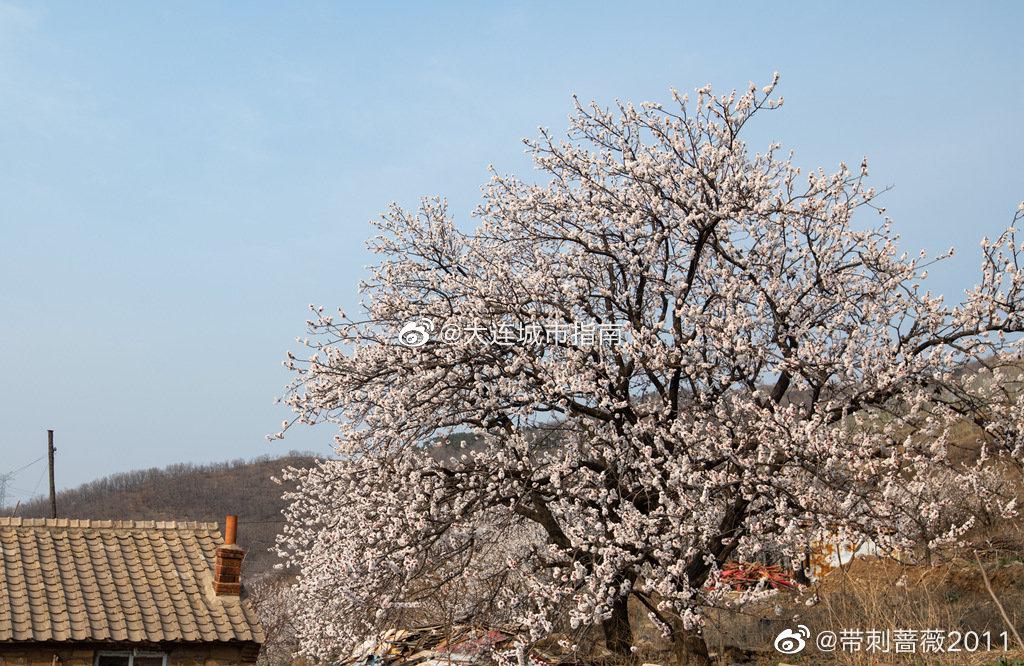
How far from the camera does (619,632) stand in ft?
44.2

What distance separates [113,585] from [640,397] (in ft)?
29.2

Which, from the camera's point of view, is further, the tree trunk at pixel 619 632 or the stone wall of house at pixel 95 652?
the stone wall of house at pixel 95 652

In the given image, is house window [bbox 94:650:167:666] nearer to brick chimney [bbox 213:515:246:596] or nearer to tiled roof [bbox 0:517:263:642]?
tiled roof [bbox 0:517:263:642]

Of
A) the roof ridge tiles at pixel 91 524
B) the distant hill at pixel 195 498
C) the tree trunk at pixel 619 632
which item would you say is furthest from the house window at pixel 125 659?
the distant hill at pixel 195 498

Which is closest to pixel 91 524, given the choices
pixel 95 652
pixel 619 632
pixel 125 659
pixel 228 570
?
pixel 228 570

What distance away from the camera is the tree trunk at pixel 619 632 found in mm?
13273

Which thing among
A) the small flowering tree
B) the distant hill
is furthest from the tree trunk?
the distant hill

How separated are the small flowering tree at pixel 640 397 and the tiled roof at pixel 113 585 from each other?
7.60ft

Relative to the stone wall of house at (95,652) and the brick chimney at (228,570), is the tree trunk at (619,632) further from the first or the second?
the brick chimney at (228,570)

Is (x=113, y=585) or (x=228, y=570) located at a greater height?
(x=228, y=570)

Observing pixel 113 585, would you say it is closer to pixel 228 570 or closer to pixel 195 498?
pixel 228 570

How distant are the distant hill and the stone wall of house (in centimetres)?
4248

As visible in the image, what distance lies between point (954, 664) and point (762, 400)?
385cm

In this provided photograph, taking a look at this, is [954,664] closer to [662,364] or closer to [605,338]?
[662,364]
